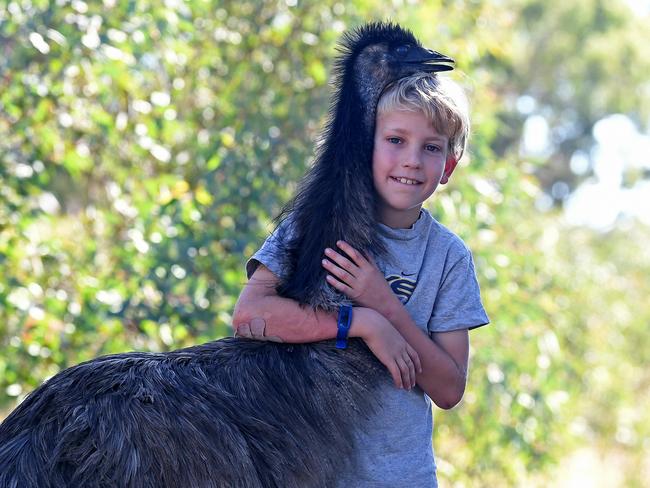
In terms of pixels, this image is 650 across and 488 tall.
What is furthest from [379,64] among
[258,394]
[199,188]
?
[199,188]

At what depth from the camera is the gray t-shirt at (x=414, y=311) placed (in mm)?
2180

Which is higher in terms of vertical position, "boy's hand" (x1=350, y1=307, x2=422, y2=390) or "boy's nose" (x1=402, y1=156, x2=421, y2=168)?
"boy's nose" (x1=402, y1=156, x2=421, y2=168)

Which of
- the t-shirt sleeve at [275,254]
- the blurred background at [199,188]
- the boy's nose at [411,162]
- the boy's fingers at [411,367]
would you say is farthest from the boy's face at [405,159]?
the blurred background at [199,188]

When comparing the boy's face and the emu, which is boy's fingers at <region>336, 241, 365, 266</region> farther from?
the boy's face

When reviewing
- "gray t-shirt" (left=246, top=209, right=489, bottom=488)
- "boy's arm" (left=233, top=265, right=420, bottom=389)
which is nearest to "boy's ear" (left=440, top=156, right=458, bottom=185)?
"gray t-shirt" (left=246, top=209, right=489, bottom=488)

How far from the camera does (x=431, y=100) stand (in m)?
2.20

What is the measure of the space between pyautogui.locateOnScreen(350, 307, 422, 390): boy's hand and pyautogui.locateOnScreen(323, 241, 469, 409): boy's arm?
32 mm

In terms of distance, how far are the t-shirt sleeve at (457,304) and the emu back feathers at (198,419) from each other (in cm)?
20

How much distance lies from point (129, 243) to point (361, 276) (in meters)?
2.76

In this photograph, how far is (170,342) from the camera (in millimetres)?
4293

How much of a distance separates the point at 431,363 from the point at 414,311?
15 cm

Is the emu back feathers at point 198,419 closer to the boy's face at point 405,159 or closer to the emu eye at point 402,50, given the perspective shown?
the boy's face at point 405,159

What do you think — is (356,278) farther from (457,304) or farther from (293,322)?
(457,304)

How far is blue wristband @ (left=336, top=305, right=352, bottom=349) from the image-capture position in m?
2.13
